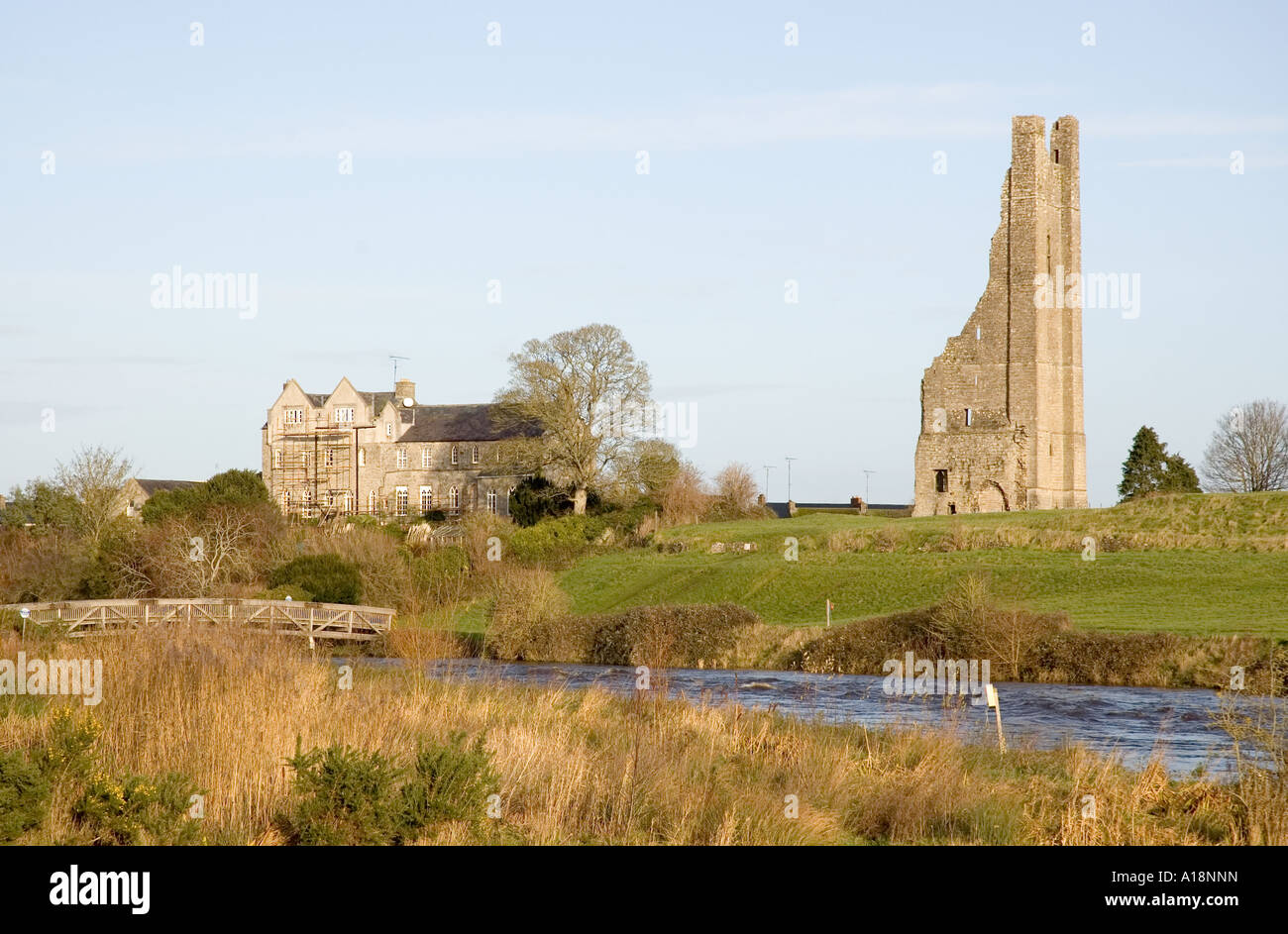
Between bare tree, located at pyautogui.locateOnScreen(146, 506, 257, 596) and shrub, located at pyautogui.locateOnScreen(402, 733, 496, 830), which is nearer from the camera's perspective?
shrub, located at pyautogui.locateOnScreen(402, 733, 496, 830)

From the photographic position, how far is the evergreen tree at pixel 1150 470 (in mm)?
73625

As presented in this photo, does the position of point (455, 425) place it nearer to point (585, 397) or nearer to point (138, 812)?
point (585, 397)

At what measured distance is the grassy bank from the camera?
11703 mm

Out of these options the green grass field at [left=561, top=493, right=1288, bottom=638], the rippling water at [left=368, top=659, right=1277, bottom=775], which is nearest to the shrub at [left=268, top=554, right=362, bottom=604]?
the green grass field at [left=561, top=493, right=1288, bottom=638]

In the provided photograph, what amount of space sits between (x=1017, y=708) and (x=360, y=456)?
68.3 metres

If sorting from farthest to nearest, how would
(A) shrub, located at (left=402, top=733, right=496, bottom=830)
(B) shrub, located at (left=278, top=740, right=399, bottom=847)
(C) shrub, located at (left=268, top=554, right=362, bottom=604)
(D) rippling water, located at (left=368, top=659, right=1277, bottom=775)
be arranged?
(C) shrub, located at (left=268, top=554, right=362, bottom=604), (D) rippling water, located at (left=368, top=659, right=1277, bottom=775), (A) shrub, located at (left=402, top=733, right=496, bottom=830), (B) shrub, located at (left=278, top=740, right=399, bottom=847)

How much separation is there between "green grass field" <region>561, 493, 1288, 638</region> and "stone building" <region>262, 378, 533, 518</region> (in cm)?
3326

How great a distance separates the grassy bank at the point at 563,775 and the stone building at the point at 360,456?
7103 centimetres

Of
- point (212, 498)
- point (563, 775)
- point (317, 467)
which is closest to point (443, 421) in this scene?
point (317, 467)

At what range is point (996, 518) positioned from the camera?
180ft

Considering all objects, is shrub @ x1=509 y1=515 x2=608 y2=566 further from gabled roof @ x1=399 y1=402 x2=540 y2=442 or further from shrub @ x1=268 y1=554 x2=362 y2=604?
gabled roof @ x1=399 y1=402 x2=540 y2=442

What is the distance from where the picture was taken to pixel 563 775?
42.2 ft

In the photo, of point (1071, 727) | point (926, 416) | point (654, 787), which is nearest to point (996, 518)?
point (926, 416)

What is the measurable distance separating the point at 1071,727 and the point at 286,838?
13.7 m
